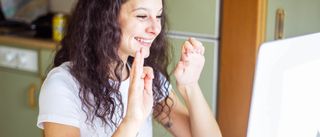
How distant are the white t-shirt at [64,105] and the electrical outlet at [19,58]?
132 cm

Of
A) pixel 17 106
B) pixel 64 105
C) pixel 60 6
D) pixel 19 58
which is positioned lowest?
pixel 17 106

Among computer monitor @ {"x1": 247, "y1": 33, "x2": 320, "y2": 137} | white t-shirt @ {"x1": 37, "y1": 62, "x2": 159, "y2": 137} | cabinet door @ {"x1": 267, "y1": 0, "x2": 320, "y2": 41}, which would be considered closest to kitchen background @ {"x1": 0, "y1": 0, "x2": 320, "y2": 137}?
cabinet door @ {"x1": 267, "y1": 0, "x2": 320, "y2": 41}

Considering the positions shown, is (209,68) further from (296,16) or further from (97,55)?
(97,55)

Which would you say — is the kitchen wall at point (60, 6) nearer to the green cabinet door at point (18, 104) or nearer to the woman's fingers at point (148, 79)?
the green cabinet door at point (18, 104)

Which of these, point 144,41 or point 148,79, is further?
point 144,41

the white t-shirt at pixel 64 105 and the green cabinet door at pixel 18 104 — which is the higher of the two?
the white t-shirt at pixel 64 105

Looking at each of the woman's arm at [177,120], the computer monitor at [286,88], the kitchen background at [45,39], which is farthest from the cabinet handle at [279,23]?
the computer monitor at [286,88]

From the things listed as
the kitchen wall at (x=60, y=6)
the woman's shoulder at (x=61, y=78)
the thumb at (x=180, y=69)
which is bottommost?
the woman's shoulder at (x=61, y=78)

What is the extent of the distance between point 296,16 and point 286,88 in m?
1.52

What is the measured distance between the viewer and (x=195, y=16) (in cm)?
226

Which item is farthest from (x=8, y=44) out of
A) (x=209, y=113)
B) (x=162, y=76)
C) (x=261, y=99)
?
(x=261, y=99)

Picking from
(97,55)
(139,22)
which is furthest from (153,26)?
(97,55)

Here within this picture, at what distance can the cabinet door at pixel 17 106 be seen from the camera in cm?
268

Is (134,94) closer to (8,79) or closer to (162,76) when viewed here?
(162,76)
